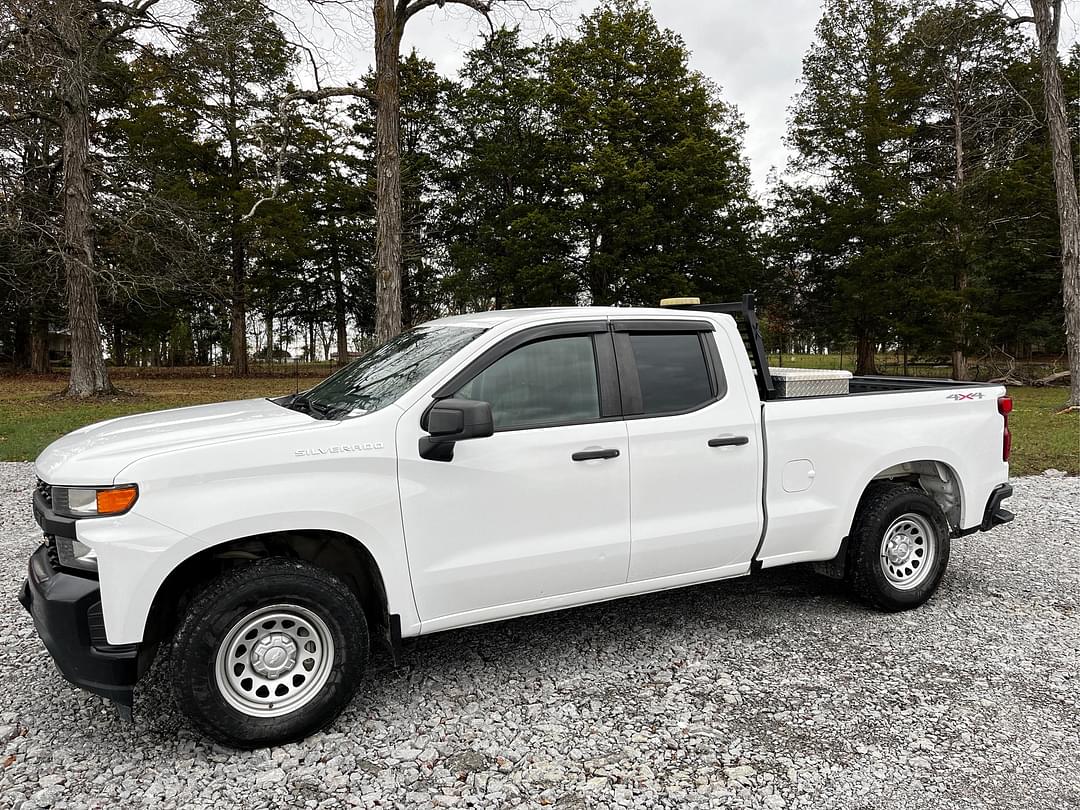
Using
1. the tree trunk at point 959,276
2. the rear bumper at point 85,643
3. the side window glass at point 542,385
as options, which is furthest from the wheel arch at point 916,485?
the tree trunk at point 959,276

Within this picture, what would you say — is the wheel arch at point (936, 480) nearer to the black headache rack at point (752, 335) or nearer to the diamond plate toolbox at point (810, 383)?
the diamond plate toolbox at point (810, 383)

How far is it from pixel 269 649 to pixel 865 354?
109 feet

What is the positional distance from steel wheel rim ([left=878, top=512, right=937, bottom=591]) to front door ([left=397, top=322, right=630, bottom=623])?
6.64 feet

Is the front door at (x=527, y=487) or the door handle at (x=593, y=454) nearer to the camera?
the front door at (x=527, y=487)

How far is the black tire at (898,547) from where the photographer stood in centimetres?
462

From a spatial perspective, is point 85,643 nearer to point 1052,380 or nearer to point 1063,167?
point 1063,167

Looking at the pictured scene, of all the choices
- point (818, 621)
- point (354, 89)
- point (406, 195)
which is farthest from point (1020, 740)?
point (406, 195)

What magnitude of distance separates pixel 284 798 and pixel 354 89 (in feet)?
36.3

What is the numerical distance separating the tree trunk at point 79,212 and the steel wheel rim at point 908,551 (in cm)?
1837

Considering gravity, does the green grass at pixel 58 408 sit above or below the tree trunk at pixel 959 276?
below

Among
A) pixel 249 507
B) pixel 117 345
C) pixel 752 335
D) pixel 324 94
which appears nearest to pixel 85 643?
pixel 249 507

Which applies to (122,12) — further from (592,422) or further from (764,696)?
(764,696)

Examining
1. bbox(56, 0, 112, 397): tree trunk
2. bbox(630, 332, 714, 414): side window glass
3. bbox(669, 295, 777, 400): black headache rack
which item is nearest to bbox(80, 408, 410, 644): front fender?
bbox(630, 332, 714, 414): side window glass

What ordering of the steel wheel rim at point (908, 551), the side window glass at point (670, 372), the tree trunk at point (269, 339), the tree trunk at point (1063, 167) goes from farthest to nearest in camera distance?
1. the tree trunk at point (269, 339)
2. the tree trunk at point (1063, 167)
3. the steel wheel rim at point (908, 551)
4. the side window glass at point (670, 372)
